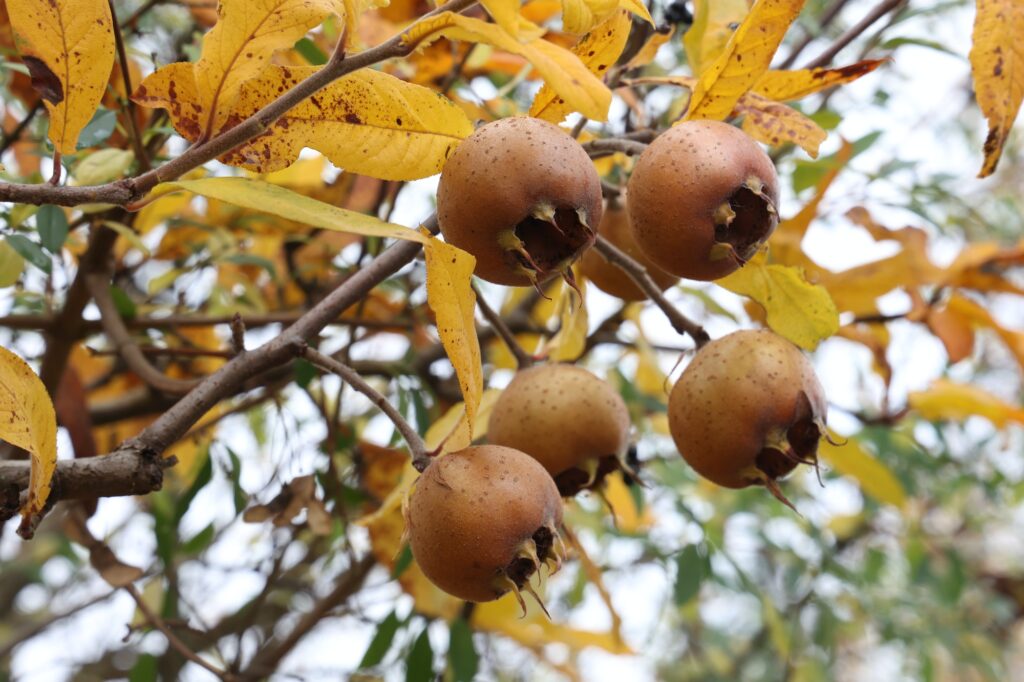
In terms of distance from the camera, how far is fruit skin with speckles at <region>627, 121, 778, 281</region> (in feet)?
3.09

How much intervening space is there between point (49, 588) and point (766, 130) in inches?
125

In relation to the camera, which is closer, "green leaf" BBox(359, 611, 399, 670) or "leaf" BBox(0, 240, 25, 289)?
"leaf" BBox(0, 240, 25, 289)

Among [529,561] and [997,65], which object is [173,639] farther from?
[997,65]

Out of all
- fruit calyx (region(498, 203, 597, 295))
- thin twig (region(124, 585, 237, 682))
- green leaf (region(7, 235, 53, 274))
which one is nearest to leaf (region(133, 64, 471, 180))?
fruit calyx (region(498, 203, 597, 295))

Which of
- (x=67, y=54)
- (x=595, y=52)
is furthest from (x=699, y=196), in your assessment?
(x=67, y=54)

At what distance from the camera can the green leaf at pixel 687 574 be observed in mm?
1726

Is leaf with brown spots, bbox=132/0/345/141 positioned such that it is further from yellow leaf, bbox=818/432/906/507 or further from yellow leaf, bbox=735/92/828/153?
yellow leaf, bbox=818/432/906/507

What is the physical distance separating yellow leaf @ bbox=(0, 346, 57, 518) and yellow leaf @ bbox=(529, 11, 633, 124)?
1.78ft

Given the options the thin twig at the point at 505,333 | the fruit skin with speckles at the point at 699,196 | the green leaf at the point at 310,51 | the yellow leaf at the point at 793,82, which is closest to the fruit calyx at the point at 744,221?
the fruit skin with speckles at the point at 699,196

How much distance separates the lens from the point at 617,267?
4.11ft

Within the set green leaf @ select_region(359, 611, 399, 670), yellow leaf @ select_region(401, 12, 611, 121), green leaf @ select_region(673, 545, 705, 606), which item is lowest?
green leaf @ select_region(359, 611, 399, 670)

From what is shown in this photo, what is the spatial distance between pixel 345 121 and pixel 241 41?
0.11m

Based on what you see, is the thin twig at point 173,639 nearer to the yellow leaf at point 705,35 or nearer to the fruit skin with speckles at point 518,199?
the fruit skin with speckles at point 518,199

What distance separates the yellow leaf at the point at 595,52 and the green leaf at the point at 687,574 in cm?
98
